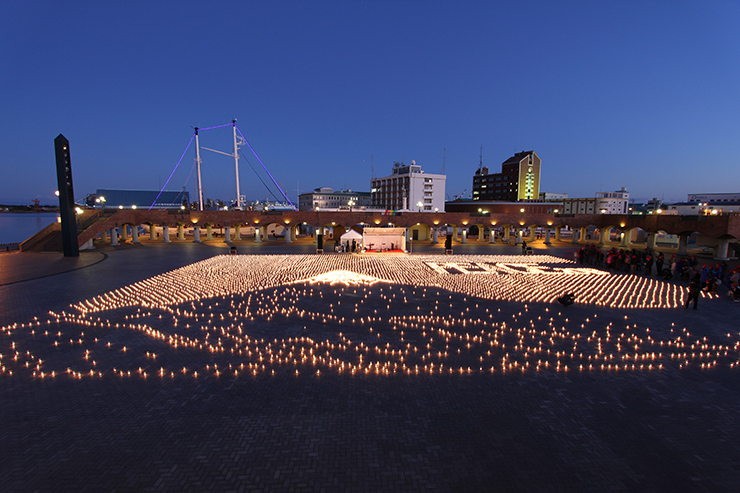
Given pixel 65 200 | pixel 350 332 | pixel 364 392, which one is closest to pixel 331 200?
pixel 65 200

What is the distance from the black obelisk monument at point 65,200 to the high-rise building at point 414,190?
66.4 metres

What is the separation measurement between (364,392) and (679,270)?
2455 centimetres

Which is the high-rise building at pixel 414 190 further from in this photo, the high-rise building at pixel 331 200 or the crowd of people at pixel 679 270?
the crowd of people at pixel 679 270

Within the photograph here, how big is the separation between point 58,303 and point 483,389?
17.8 meters

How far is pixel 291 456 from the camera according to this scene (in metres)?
6.09

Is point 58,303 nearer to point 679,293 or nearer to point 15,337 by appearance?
point 15,337

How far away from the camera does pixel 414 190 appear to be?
89.3 meters

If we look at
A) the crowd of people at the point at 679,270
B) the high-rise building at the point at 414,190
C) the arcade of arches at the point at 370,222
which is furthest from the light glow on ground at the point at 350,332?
the high-rise building at the point at 414,190

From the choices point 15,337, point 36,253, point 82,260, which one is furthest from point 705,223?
point 36,253

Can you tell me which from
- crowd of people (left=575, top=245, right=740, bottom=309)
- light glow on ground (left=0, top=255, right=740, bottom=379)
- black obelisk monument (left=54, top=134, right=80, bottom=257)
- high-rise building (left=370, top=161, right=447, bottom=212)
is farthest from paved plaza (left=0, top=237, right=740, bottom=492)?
high-rise building (left=370, top=161, right=447, bottom=212)

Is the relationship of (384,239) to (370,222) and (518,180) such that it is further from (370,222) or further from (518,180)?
(518,180)

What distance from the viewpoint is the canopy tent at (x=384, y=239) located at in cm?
3375

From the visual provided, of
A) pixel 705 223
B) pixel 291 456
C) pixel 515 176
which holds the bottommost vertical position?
pixel 291 456

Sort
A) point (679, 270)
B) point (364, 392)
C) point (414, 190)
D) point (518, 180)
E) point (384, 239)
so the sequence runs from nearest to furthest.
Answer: point (364, 392)
point (679, 270)
point (384, 239)
point (414, 190)
point (518, 180)
